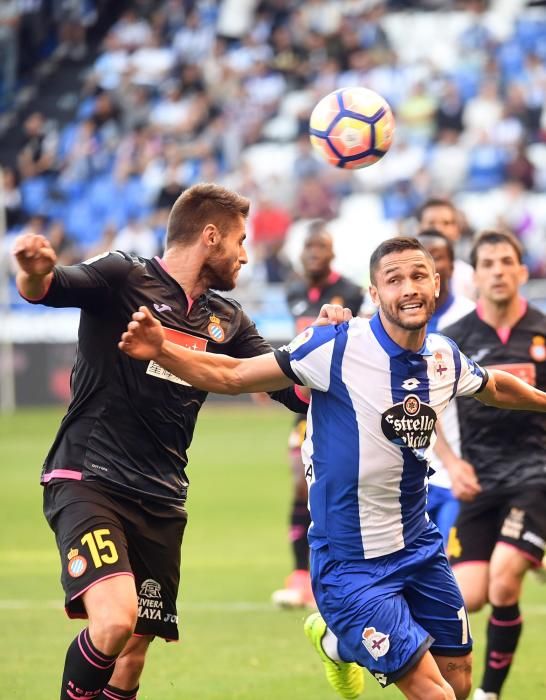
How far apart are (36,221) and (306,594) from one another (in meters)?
17.5

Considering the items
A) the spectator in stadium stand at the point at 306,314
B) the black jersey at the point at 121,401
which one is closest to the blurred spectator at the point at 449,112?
the spectator in stadium stand at the point at 306,314

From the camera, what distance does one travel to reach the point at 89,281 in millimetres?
5582

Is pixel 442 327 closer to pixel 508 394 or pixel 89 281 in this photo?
pixel 508 394

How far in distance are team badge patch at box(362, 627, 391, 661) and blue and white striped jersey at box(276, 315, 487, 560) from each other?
307 mm

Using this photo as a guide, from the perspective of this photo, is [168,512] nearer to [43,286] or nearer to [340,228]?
[43,286]

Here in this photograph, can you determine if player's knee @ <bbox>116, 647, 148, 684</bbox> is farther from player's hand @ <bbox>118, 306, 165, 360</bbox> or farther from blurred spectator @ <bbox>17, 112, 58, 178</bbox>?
blurred spectator @ <bbox>17, 112, 58, 178</bbox>

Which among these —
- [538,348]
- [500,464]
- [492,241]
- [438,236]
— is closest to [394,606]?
[500,464]

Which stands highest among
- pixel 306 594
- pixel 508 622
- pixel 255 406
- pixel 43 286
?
pixel 43 286

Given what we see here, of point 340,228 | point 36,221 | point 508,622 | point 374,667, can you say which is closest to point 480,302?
point 508,622

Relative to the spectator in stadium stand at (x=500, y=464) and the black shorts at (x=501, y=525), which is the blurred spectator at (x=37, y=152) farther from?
the black shorts at (x=501, y=525)

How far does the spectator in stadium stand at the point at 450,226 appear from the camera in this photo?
9593mm

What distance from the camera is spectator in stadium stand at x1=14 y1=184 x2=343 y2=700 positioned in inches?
213

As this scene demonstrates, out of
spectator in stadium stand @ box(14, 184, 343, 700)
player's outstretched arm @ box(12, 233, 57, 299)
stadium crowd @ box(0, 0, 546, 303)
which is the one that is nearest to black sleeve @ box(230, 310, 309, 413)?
spectator in stadium stand @ box(14, 184, 343, 700)

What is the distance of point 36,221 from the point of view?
26344mm
